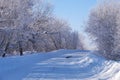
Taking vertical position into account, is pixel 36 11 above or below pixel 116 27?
above

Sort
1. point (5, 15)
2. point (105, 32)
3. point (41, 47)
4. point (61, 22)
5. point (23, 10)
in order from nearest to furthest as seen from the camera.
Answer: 1. point (5, 15)
2. point (23, 10)
3. point (105, 32)
4. point (41, 47)
5. point (61, 22)

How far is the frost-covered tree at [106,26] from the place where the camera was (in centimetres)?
3553

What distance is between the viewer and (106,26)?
38281mm

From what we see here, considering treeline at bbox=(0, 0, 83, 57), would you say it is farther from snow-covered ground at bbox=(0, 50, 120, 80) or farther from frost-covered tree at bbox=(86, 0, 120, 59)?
snow-covered ground at bbox=(0, 50, 120, 80)

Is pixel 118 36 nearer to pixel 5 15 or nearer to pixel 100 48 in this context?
pixel 100 48

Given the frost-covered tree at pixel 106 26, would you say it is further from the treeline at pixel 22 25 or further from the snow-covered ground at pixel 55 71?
the snow-covered ground at pixel 55 71

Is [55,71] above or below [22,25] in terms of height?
below

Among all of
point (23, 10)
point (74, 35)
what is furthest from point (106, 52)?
point (74, 35)

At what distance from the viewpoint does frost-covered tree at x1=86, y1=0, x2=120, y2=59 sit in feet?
117

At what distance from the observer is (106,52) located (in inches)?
1457

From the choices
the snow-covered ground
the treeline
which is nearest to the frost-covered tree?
the treeline

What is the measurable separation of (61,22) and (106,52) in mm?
36379

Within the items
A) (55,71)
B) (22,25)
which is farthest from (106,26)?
(55,71)

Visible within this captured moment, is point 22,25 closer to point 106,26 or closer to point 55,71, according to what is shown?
point 106,26
